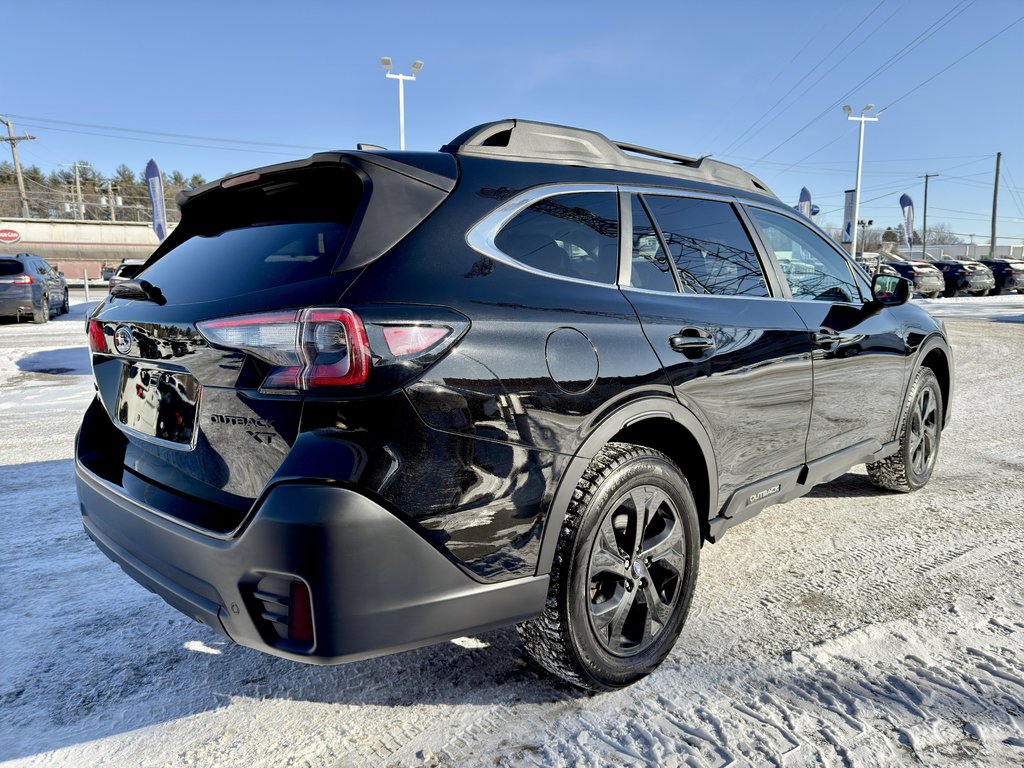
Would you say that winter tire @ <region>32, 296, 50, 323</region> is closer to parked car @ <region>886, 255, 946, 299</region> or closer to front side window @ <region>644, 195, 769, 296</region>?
front side window @ <region>644, 195, 769, 296</region>

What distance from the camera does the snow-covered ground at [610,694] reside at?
2.12 m

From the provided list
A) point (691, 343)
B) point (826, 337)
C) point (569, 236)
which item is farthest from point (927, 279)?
point (569, 236)

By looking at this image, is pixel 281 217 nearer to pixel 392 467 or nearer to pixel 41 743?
pixel 392 467

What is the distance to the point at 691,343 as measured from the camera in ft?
8.52

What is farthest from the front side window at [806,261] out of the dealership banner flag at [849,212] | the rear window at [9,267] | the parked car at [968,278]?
the dealership banner flag at [849,212]

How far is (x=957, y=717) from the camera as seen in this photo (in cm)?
222

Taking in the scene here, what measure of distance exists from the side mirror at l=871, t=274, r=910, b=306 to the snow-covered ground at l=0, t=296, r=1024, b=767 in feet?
4.32

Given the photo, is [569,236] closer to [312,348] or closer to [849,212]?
[312,348]

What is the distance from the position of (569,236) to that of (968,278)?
32.6 metres

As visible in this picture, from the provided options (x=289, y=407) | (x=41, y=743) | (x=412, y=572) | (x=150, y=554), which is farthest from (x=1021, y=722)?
(x=41, y=743)

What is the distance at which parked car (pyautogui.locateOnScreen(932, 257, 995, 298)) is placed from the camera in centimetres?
2894

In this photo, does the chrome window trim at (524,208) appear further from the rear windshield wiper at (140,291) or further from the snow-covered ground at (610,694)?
the snow-covered ground at (610,694)

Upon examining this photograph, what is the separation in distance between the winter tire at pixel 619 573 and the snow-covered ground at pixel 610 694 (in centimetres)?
15

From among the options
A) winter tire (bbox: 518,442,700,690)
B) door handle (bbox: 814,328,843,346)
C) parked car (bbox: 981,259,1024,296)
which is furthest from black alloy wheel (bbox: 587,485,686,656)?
parked car (bbox: 981,259,1024,296)
